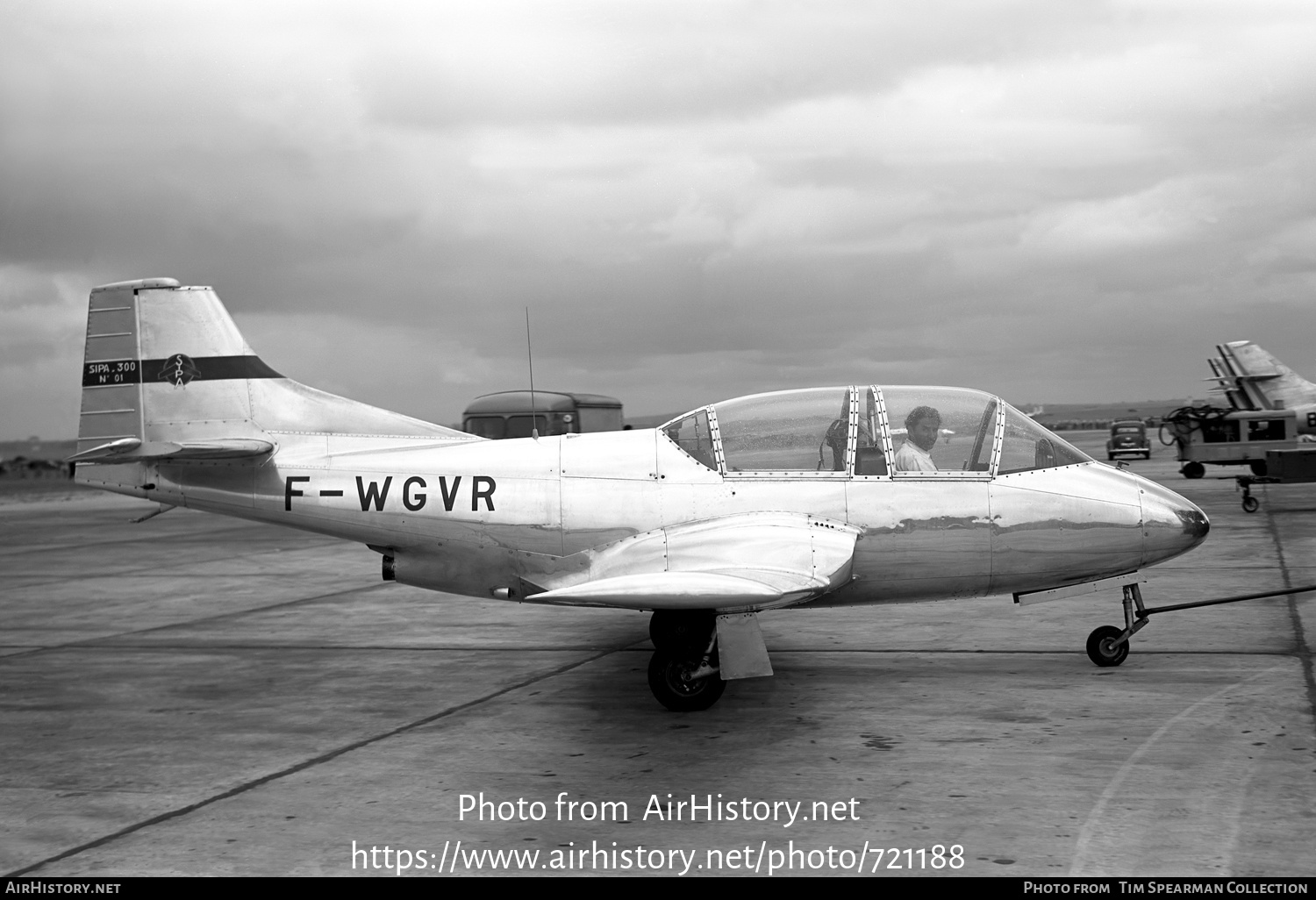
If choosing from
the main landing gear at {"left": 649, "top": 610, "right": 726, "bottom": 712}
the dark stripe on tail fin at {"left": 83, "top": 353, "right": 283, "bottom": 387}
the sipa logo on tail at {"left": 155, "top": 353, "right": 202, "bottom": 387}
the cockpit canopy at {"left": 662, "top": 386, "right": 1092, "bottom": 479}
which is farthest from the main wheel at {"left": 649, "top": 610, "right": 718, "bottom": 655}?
the sipa logo on tail at {"left": 155, "top": 353, "right": 202, "bottom": 387}

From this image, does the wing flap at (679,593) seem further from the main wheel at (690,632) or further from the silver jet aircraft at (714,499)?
the main wheel at (690,632)

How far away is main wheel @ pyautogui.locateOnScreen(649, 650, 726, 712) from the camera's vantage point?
8172 millimetres

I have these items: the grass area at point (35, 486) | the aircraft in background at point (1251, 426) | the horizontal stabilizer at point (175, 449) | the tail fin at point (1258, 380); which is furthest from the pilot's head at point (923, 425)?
the grass area at point (35, 486)

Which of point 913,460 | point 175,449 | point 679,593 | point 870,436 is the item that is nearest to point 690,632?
point 679,593

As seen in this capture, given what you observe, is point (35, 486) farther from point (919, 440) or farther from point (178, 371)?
point (919, 440)

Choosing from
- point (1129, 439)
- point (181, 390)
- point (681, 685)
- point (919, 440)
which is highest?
point (181, 390)

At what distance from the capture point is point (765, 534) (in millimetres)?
8352

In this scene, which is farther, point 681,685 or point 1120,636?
point 1120,636

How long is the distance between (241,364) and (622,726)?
5017mm

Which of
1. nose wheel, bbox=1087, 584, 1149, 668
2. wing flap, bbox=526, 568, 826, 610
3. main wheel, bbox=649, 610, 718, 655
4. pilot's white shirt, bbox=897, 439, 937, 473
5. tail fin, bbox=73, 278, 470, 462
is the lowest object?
nose wheel, bbox=1087, 584, 1149, 668

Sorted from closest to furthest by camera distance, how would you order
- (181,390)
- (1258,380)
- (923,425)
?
(923,425) → (181,390) → (1258,380)

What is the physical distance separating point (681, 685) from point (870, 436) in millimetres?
2542

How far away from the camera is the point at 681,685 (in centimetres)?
817

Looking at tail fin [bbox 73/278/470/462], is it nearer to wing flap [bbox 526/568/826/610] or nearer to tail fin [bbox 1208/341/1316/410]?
wing flap [bbox 526/568/826/610]
